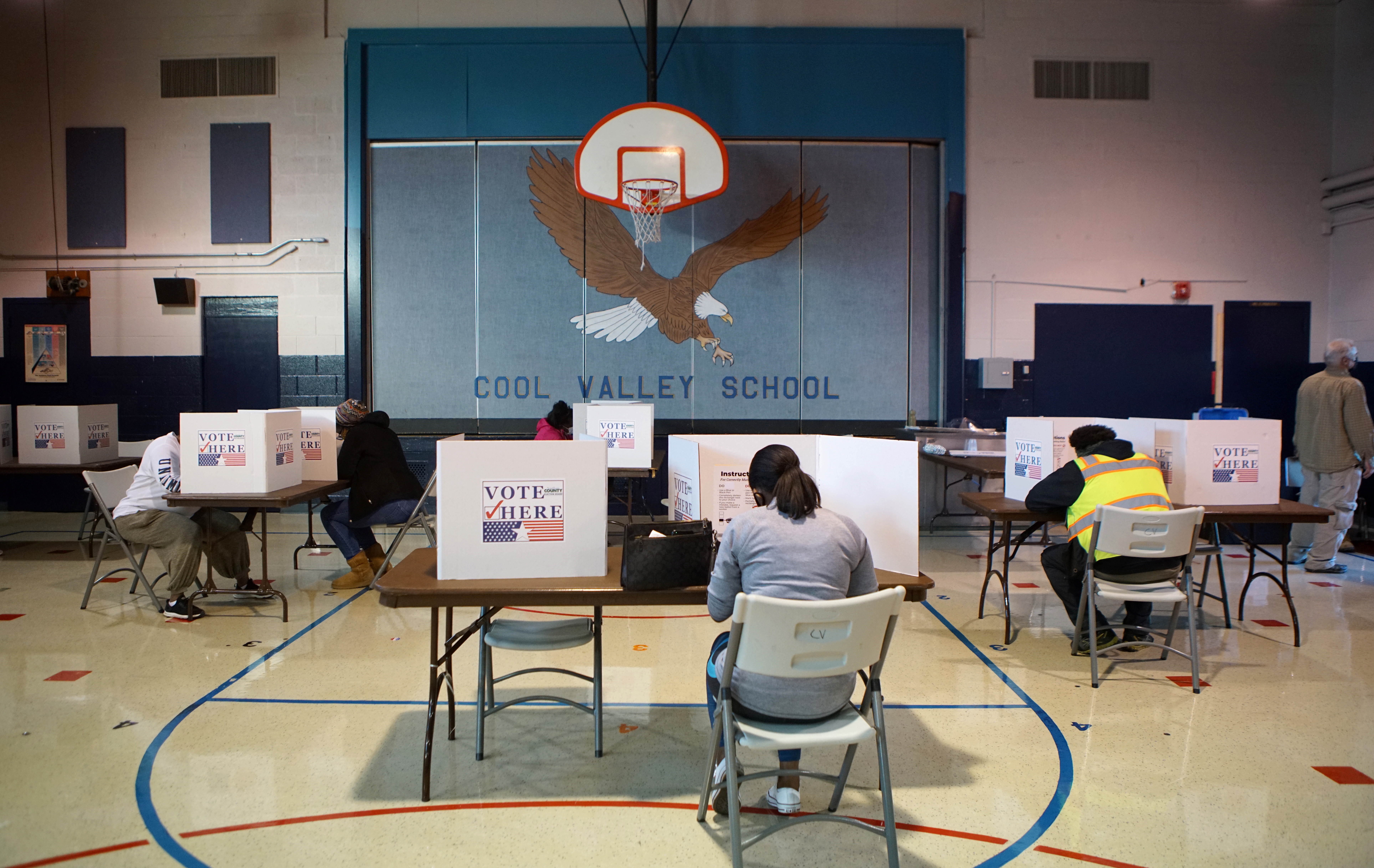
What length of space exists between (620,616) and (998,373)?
4.31 metres

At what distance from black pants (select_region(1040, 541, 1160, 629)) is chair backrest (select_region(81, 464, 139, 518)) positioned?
5.02 metres

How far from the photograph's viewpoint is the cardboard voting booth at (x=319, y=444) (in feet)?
17.7

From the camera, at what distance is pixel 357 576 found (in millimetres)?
5234

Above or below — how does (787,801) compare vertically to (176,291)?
below

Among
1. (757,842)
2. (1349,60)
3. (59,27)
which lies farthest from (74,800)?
(1349,60)

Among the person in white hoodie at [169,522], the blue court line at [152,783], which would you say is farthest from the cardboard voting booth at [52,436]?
the blue court line at [152,783]

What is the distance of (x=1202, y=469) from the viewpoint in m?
4.32

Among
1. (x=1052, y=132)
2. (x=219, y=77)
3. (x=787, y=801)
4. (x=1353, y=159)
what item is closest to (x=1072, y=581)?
(x=787, y=801)

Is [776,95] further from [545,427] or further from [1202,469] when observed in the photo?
[1202,469]

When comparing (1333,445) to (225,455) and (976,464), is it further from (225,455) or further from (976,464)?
(225,455)

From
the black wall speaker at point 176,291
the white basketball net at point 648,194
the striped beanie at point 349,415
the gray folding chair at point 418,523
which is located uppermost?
the white basketball net at point 648,194

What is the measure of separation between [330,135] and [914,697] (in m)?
6.88

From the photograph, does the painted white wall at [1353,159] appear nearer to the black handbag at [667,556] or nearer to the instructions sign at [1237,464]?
the instructions sign at [1237,464]

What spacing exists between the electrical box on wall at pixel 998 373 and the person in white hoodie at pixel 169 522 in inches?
234
